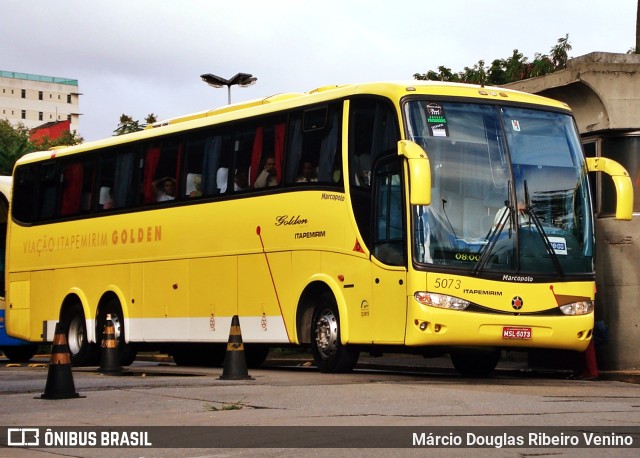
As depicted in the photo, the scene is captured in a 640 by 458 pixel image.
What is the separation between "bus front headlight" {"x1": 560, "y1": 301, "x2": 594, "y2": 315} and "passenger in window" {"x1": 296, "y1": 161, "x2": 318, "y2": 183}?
391 cm

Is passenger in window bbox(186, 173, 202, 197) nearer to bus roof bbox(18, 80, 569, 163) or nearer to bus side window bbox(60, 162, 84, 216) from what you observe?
bus roof bbox(18, 80, 569, 163)

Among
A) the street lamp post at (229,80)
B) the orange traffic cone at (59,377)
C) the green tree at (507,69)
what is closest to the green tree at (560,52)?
the green tree at (507,69)

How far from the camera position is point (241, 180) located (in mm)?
21062

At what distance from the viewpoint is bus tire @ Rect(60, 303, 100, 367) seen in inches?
971

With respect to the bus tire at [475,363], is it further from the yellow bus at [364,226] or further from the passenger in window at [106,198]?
the passenger in window at [106,198]

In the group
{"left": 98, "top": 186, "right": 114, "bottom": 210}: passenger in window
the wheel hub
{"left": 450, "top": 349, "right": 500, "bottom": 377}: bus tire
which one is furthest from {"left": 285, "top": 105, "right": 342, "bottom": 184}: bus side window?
{"left": 98, "top": 186, "right": 114, "bottom": 210}: passenger in window

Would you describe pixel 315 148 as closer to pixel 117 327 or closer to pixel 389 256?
pixel 389 256

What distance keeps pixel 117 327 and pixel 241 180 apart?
4.59 m

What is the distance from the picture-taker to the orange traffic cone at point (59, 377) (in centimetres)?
1409

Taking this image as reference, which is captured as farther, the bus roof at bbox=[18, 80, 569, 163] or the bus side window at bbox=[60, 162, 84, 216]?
the bus side window at bbox=[60, 162, 84, 216]

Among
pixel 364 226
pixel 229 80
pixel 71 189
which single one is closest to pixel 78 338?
pixel 71 189

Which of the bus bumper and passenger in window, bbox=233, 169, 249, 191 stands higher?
passenger in window, bbox=233, 169, 249, 191

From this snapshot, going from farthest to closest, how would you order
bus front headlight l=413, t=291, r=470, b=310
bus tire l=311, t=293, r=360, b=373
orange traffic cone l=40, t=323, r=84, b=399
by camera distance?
bus tire l=311, t=293, r=360, b=373, bus front headlight l=413, t=291, r=470, b=310, orange traffic cone l=40, t=323, r=84, b=399

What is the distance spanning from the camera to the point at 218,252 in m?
21.7
